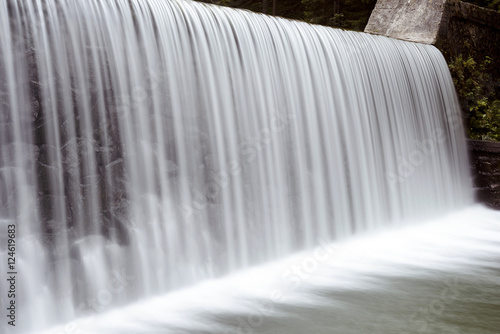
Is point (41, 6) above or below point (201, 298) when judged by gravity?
above

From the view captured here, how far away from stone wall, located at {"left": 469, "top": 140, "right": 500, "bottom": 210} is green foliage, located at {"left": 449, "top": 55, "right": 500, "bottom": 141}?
1.48 feet

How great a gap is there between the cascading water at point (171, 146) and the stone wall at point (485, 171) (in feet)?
7.05

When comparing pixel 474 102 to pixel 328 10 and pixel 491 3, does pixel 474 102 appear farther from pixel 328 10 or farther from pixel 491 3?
pixel 328 10

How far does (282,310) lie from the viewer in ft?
Answer: 13.0

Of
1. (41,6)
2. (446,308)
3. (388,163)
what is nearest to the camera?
(41,6)

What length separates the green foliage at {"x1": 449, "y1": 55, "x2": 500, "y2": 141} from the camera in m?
9.12

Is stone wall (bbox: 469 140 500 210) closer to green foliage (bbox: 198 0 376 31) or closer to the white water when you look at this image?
the white water

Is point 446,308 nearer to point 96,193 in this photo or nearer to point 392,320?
point 392,320

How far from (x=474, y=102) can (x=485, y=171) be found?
1.23 metres

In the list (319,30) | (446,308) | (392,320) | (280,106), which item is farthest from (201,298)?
(319,30)

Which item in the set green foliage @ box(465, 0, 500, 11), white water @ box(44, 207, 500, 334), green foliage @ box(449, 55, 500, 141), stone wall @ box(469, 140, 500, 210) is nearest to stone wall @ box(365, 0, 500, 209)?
stone wall @ box(469, 140, 500, 210)

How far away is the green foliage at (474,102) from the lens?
912 centimetres

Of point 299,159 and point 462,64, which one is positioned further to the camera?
point 462,64

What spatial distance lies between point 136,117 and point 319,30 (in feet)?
9.68
